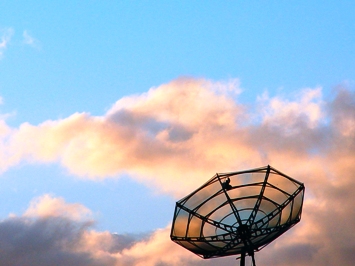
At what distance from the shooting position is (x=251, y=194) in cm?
6738

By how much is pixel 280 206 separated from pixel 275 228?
83.5 inches

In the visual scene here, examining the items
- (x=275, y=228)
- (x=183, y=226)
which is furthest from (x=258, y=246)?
(x=183, y=226)

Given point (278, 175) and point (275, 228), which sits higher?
point (278, 175)

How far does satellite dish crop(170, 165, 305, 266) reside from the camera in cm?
6512

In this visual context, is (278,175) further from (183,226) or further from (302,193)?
(183,226)

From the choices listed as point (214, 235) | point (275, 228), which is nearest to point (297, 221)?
point (275, 228)

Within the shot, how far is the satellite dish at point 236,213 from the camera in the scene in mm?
65125

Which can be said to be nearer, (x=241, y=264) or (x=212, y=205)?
(x=241, y=264)

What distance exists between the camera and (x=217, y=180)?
66.9 m

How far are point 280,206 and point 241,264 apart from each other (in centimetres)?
601

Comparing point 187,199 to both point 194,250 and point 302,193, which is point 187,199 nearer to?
point 194,250

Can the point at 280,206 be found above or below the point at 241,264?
above

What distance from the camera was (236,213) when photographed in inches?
2655

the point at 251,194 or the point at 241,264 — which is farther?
the point at 251,194
